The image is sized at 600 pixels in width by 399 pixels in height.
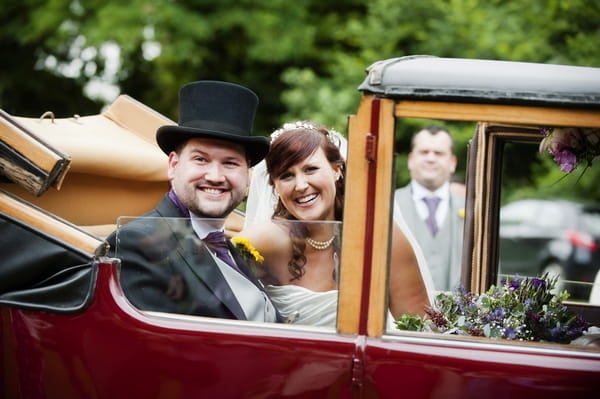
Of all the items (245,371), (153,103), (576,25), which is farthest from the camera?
(153,103)

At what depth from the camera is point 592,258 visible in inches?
469

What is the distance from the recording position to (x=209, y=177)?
3002 mm

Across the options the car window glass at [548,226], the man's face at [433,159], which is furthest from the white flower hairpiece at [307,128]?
the car window glass at [548,226]

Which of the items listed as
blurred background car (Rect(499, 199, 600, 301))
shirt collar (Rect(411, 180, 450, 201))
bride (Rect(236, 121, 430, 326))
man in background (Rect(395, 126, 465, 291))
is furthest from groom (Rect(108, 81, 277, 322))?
blurred background car (Rect(499, 199, 600, 301))

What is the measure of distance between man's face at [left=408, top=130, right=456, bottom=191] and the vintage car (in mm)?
4019

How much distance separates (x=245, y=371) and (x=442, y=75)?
1084 millimetres

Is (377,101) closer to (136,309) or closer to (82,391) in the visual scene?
(136,309)

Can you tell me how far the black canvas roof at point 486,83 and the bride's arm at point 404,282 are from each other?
1.29m

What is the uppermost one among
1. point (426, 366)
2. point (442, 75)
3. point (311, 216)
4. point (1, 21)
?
point (1, 21)

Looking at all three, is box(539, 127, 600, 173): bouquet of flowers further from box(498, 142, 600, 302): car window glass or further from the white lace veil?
box(498, 142, 600, 302): car window glass

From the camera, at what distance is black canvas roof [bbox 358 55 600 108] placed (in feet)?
7.50

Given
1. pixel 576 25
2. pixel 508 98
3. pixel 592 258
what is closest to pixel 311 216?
pixel 508 98

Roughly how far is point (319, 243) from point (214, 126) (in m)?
0.75

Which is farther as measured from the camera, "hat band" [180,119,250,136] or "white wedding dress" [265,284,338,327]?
"hat band" [180,119,250,136]
